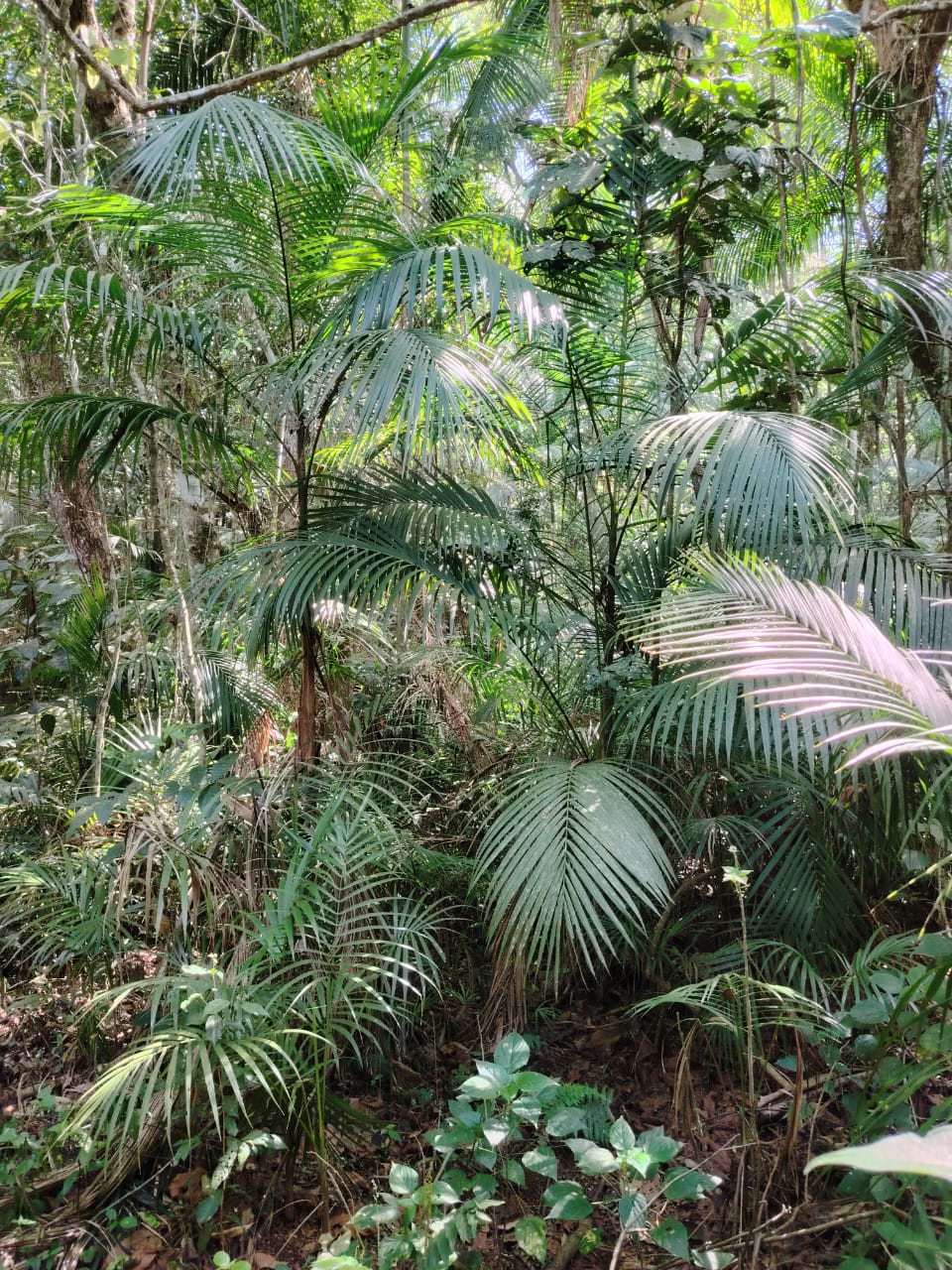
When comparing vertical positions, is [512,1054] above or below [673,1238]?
above

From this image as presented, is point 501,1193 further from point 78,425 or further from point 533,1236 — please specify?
point 78,425

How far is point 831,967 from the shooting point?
6.78 ft

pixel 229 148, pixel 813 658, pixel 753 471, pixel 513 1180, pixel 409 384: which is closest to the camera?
pixel 813 658

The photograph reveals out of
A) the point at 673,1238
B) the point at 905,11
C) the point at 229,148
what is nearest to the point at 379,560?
the point at 229,148

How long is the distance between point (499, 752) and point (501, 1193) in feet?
4.82

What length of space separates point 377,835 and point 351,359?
1.30 meters

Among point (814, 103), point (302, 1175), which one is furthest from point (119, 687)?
point (814, 103)

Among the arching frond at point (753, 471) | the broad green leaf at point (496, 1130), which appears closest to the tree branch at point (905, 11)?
the arching frond at point (753, 471)

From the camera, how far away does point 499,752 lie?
3027mm

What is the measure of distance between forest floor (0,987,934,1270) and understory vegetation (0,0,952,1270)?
12 millimetres

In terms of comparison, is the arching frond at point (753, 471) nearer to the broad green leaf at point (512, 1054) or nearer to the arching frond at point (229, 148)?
the arching frond at point (229, 148)

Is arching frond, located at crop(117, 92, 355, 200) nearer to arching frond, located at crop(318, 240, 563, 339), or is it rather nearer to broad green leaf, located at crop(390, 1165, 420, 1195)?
arching frond, located at crop(318, 240, 563, 339)

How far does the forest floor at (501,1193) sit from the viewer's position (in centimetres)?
160

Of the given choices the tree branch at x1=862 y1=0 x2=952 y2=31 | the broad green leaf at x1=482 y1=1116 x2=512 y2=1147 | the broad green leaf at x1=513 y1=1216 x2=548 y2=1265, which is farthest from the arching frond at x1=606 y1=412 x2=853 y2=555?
the broad green leaf at x1=513 y1=1216 x2=548 y2=1265
